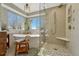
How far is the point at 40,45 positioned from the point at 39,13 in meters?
0.52

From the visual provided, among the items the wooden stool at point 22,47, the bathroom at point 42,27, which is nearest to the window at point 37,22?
the bathroom at point 42,27

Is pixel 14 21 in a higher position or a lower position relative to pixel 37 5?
lower

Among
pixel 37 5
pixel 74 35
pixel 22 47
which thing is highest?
pixel 37 5

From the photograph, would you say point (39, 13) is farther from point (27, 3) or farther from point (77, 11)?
point (77, 11)

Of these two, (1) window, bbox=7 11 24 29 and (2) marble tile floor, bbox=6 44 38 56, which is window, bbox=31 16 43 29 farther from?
(2) marble tile floor, bbox=6 44 38 56

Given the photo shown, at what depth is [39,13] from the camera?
2.03 meters

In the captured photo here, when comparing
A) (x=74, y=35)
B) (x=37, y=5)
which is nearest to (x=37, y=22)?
(x=37, y=5)

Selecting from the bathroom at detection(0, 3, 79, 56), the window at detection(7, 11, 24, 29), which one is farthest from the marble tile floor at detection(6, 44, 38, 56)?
the window at detection(7, 11, 24, 29)

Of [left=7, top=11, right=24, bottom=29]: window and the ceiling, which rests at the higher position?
the ceiling

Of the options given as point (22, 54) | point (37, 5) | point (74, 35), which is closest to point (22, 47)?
point (22, 54)

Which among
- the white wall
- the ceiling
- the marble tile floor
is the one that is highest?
the ceiling

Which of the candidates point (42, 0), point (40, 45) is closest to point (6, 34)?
point (40, 45)

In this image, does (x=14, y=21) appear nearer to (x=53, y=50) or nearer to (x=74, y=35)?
(x=53, y=50)

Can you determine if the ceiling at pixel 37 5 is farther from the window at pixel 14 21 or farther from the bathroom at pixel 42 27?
the window at pixel 14 21
